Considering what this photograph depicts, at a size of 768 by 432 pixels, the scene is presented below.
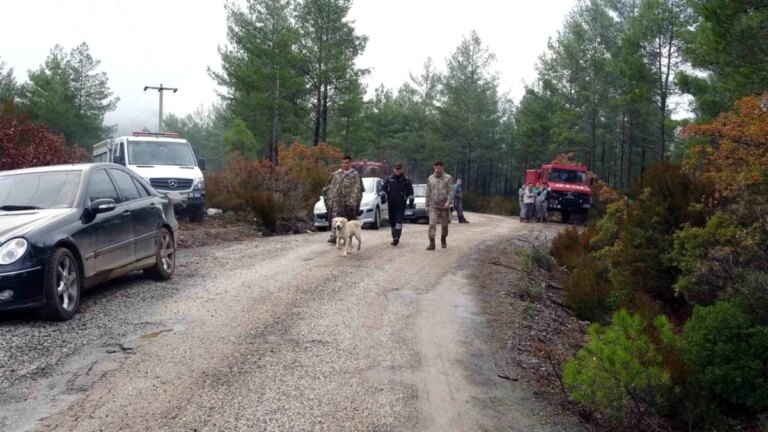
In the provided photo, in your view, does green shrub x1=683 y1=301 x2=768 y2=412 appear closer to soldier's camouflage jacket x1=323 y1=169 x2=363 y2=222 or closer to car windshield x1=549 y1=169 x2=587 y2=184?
soldier's camouflage jacket x1=323 y1=169 x2=363 y2=222

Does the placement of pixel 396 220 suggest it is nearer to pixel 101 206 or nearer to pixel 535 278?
pixel 535 278

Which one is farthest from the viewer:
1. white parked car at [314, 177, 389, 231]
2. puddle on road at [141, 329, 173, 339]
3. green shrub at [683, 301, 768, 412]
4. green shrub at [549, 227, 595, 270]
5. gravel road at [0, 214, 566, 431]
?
white parked car at [314, 177, 389, 231]

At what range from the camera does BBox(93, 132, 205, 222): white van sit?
648 inches

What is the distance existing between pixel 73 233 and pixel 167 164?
34.8 ft

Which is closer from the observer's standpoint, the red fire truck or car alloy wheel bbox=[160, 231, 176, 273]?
car alloy wheel bbox=[160, 231, 176, 273]

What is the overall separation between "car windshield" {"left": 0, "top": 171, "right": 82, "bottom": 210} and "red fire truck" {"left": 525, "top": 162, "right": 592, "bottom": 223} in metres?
23.9

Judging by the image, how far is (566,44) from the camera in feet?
142

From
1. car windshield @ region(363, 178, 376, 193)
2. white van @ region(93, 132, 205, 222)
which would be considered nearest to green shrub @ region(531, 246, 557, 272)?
car windshield @ region(363, 178, 376, 193)

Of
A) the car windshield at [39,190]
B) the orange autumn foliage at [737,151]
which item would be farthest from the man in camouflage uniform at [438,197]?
the car windshield at [39,190]

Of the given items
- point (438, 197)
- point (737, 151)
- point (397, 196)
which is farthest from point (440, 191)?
point (737, 151)

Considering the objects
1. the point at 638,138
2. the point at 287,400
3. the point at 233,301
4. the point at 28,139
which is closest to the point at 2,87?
the point at 28,139

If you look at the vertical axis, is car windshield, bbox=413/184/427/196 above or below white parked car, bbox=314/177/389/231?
Result: above

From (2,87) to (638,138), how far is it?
153 feet

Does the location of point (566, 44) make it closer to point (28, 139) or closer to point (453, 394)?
point (28, 139)
